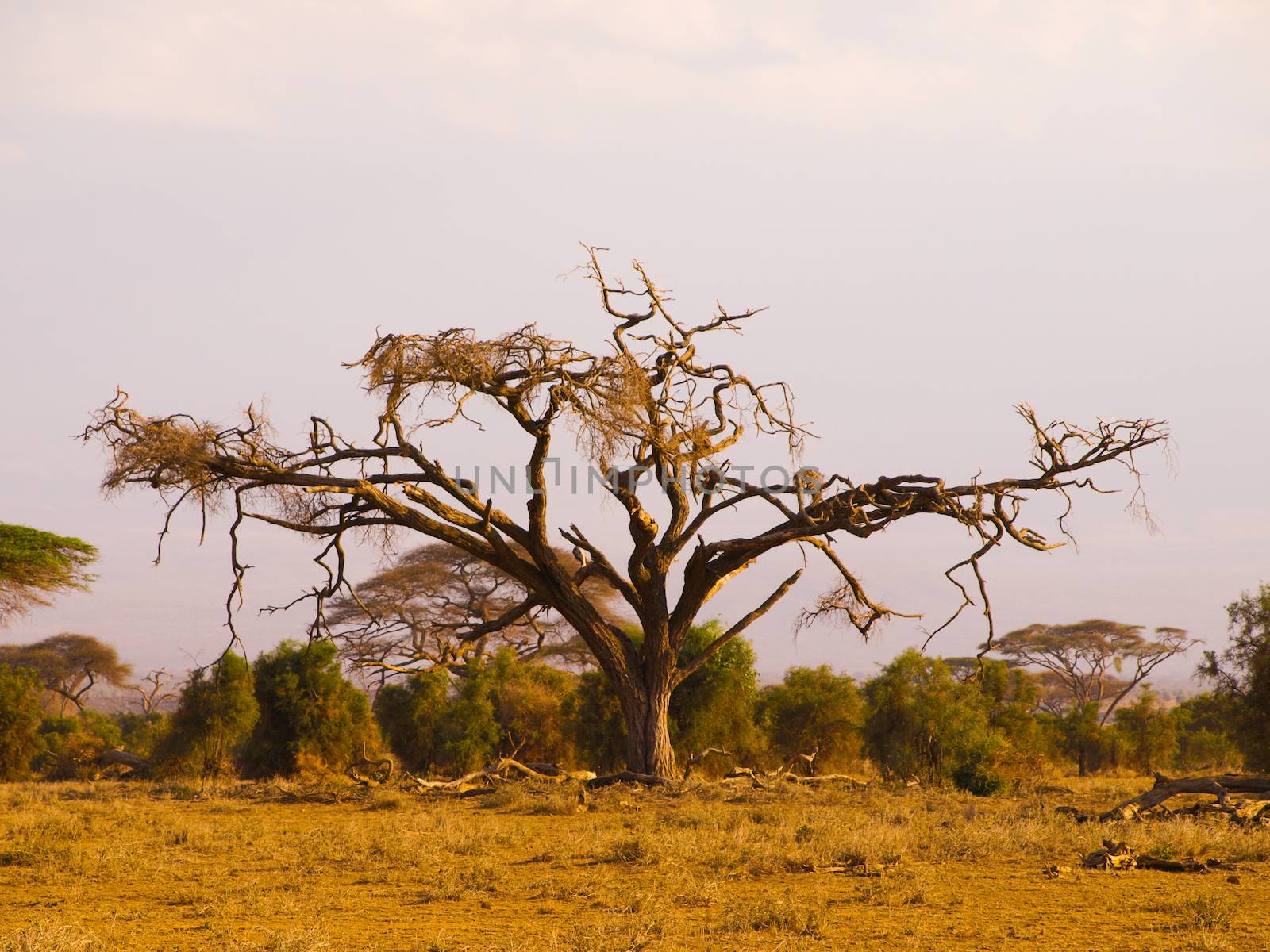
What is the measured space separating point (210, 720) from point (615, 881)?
1377 centimetres

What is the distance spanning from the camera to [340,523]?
14.8m

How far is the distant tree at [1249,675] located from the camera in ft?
48.9

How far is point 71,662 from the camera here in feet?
135

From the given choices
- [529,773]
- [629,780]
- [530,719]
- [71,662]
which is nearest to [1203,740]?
[530,719]

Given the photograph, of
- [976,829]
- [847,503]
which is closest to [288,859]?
[976,829]

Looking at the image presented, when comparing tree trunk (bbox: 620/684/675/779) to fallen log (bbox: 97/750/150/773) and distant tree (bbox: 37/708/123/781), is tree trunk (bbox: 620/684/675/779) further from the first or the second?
distant tree (bbox: 37/708/123/781)

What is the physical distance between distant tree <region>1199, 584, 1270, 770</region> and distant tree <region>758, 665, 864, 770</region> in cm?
719

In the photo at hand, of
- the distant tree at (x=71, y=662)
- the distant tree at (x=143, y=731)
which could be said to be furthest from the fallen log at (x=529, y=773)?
the distant tree at (x=71, y=662)

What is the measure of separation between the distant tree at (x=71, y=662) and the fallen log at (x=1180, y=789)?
3924cm

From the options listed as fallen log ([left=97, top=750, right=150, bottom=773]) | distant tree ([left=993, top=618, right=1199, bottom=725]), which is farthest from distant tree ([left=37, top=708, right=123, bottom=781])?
distant tree ([left=993, top=618, right=1199, bottom=725])

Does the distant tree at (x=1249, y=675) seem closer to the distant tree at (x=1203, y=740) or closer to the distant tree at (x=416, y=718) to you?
the distant tree at (x=1203, y=740)

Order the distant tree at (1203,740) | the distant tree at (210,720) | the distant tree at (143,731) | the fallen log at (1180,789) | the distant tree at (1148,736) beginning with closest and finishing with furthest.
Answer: the fallen log at (1180,789) → the distant tree at (210,720) → the distant tree at (1203,740) → the distant tree at (143,731) → the distant tree at (1148,736)

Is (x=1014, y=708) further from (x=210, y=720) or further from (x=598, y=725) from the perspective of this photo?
(x=210, y=720)

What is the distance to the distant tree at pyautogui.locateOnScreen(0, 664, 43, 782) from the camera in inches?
862
